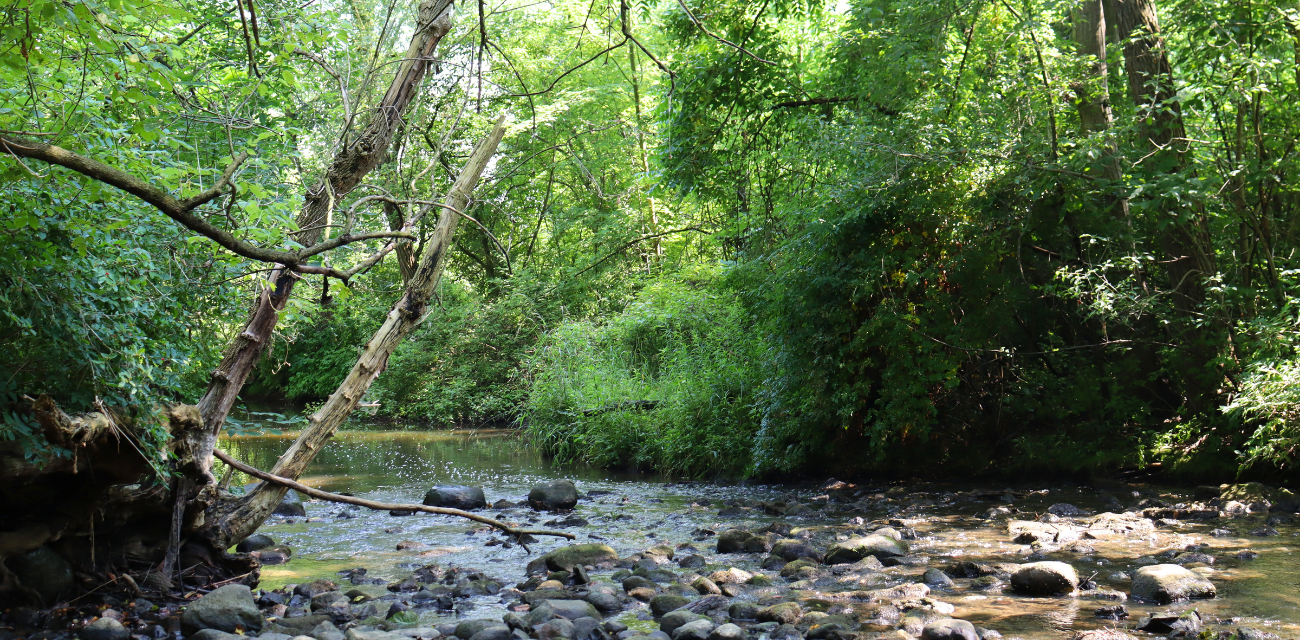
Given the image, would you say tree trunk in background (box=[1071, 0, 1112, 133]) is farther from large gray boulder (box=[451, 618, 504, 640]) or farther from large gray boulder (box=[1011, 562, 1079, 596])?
large gray boulder (box=[451, 618, 504, 640])

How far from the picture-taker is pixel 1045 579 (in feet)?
16.0

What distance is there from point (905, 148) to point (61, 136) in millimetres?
6491

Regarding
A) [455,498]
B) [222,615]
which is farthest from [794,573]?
[455,498]

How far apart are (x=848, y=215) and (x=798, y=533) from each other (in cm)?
319

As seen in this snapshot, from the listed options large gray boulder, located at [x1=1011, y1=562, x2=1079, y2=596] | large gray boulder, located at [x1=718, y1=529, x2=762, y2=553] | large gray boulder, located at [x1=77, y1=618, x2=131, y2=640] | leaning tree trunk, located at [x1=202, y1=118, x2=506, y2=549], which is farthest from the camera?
large gray boulder, located at [x1=718, y1=529, x2=762, y2=553]

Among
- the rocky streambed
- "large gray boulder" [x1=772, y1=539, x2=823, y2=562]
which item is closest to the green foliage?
the rocky streambed

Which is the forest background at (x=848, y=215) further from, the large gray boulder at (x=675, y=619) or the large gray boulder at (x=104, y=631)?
the large gray boulder at (x=675, y=619)

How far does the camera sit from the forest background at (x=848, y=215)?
4.08 metres

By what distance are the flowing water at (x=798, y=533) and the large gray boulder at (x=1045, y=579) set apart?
0.10 metres

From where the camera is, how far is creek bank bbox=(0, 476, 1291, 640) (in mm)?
4340

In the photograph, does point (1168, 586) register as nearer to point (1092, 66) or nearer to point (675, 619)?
point (675, 619)

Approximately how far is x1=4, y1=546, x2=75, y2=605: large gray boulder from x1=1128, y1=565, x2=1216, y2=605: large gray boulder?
5.68 m

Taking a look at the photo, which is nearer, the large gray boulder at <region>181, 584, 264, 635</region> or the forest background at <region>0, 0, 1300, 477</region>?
the forest background at <region>0, 0, 1300, 477</region>

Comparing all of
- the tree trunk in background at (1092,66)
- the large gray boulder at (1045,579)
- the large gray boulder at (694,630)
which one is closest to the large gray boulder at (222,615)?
the large gray boulder at (694,630)
